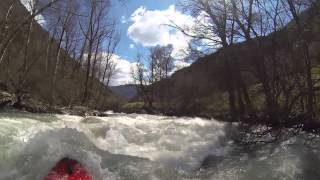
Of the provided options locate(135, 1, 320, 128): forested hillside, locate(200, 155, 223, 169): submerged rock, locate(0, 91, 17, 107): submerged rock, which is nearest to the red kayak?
Result: locate(200, 155, 223, 169): submerged rock

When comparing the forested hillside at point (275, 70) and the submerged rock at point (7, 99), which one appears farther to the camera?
the submerged rock at point (7, 99)

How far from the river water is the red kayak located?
162mm

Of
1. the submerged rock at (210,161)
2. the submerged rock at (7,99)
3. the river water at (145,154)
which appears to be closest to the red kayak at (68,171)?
the river water at (145,154)

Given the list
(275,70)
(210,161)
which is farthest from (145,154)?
(275,70)

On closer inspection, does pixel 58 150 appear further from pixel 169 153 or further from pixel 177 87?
pixel 177 87

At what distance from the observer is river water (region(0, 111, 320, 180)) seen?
7242 mm

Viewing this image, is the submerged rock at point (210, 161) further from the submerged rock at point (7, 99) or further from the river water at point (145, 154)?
the submerged rock at point (7, 99)

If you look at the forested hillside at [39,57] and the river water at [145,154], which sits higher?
the forested hillside at [39,57]

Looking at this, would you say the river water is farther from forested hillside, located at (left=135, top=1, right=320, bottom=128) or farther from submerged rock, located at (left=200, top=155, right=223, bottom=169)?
forested hillside, located at (left=135, top=1, right=320, bottom=128)

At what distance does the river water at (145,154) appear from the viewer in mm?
7242

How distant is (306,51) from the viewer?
1457 cm

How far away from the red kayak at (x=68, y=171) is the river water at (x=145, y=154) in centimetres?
16

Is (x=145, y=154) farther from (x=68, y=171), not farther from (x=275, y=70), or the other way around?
(x=275, y=70)

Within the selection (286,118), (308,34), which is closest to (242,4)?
(308,34)
